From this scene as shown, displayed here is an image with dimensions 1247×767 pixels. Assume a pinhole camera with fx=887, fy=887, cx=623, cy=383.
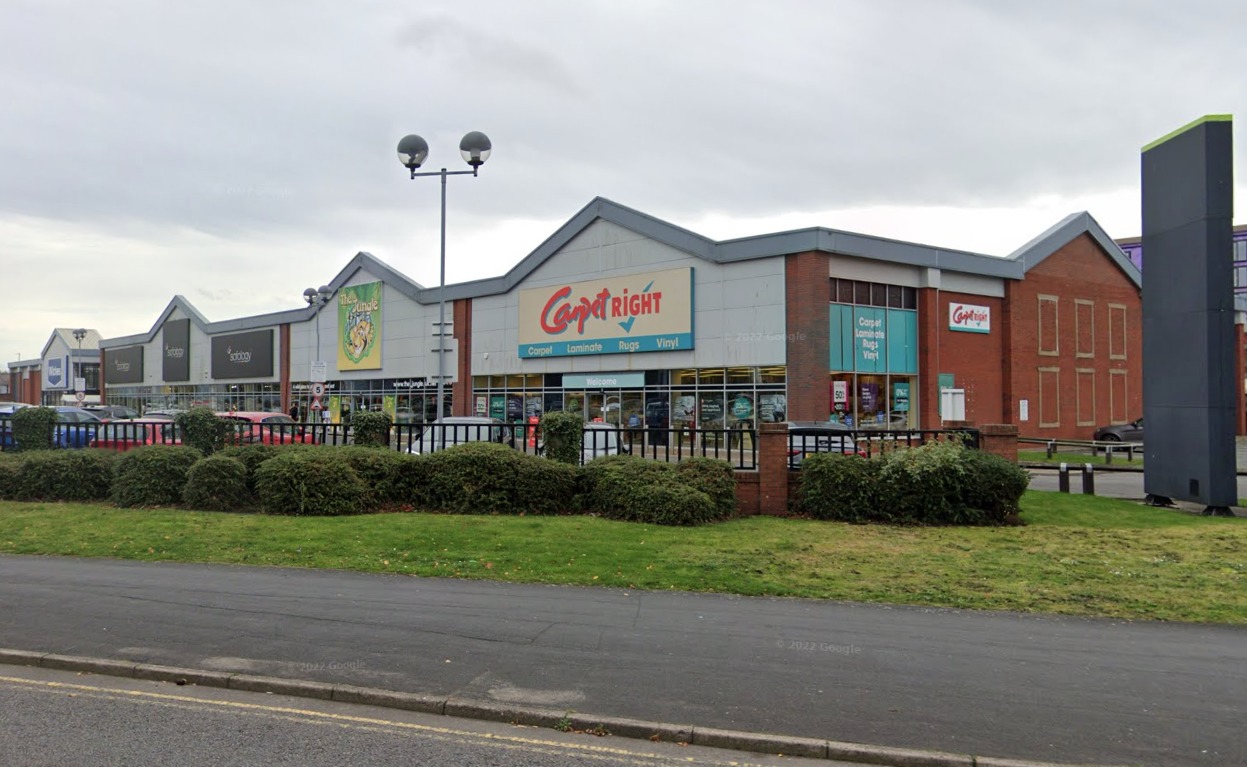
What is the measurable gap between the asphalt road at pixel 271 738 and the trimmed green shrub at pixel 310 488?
7340 mm

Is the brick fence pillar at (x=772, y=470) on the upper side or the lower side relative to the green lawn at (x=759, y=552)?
upper

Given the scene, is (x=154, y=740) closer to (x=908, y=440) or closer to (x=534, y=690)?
(x=534, y=690)

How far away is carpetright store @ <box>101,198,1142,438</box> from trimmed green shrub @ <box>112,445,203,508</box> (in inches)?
497

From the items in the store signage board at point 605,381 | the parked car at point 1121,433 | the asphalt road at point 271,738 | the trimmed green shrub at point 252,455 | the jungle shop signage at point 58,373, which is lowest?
the asphalt road at point 271,738

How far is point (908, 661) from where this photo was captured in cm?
681

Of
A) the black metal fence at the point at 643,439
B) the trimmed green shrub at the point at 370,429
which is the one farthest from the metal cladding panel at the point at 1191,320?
the trimmed green shrub at the point at 370,429

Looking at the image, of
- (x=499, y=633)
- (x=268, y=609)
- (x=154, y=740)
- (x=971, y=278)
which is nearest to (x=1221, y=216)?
(x=499, y=633)

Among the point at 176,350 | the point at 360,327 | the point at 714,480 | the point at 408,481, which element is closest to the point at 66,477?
the point at 408,481

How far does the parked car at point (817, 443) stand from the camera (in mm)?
14690

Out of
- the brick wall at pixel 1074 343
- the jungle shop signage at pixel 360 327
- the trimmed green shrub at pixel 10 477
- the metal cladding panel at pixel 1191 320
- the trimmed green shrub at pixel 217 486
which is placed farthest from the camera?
the jungle shop signage at pixel 360 327

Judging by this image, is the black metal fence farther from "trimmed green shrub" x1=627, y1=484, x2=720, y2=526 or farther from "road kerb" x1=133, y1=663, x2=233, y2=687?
"road kerb" x1=133, y1=663, x2=233, y2=687

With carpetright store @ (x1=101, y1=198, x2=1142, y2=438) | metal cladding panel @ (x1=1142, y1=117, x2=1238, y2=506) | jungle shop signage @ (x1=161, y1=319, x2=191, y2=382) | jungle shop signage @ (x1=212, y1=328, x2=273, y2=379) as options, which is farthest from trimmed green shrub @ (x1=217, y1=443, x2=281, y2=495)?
jungle shop signage @ (x1=161, y1=319, x2=191, y2=382)

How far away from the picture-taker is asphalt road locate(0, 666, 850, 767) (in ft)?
16.7

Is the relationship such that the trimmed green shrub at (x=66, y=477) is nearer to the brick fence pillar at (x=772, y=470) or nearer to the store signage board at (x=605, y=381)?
the brick fence pillar at (x=772, y=470)
